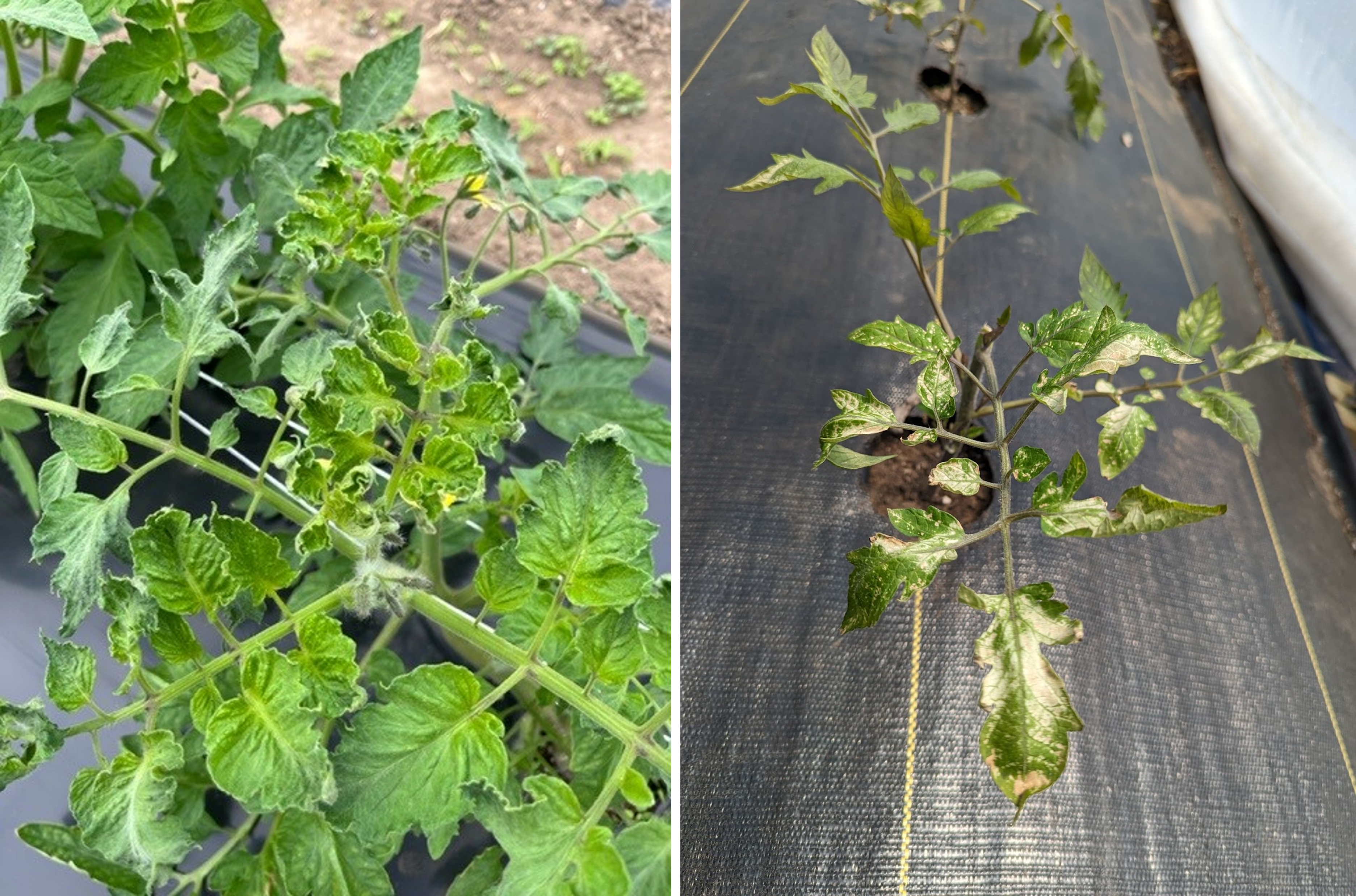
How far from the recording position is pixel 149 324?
0.91 meters

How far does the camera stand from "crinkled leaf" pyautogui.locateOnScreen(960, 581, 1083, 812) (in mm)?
606

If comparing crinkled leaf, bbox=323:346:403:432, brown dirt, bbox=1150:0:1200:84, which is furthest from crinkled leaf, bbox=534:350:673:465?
brown dirt, bbox=1150:0:1200:84

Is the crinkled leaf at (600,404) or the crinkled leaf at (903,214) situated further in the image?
the crinkled leaf at (600,404)

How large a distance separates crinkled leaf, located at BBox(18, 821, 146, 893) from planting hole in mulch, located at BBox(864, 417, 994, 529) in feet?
2.73

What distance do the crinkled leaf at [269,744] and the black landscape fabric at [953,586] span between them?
1.53 feet

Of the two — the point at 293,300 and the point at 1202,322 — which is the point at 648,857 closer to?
the point at 293,300

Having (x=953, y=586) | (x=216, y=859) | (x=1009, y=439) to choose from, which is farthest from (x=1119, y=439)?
(x=216, y=859)

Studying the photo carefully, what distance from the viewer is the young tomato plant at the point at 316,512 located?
618 millimetres

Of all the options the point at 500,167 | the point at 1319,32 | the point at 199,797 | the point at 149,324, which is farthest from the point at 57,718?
the point at 1319,32

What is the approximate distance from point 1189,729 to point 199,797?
1051mm

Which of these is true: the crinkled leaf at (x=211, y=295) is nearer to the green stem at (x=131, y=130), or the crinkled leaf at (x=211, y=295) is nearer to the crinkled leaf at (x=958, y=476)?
the green stem at (x=131, y=130)

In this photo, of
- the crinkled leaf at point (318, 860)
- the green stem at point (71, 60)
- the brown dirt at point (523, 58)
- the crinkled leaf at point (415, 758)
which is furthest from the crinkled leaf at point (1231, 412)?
the green stem at point (71, 60)

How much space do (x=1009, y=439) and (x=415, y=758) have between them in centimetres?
56

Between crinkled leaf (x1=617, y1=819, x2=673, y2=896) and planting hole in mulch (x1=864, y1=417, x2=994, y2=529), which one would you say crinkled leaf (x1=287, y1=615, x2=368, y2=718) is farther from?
planting hole in mulch (x1=864, y1=417, x2=994, y2=529)
